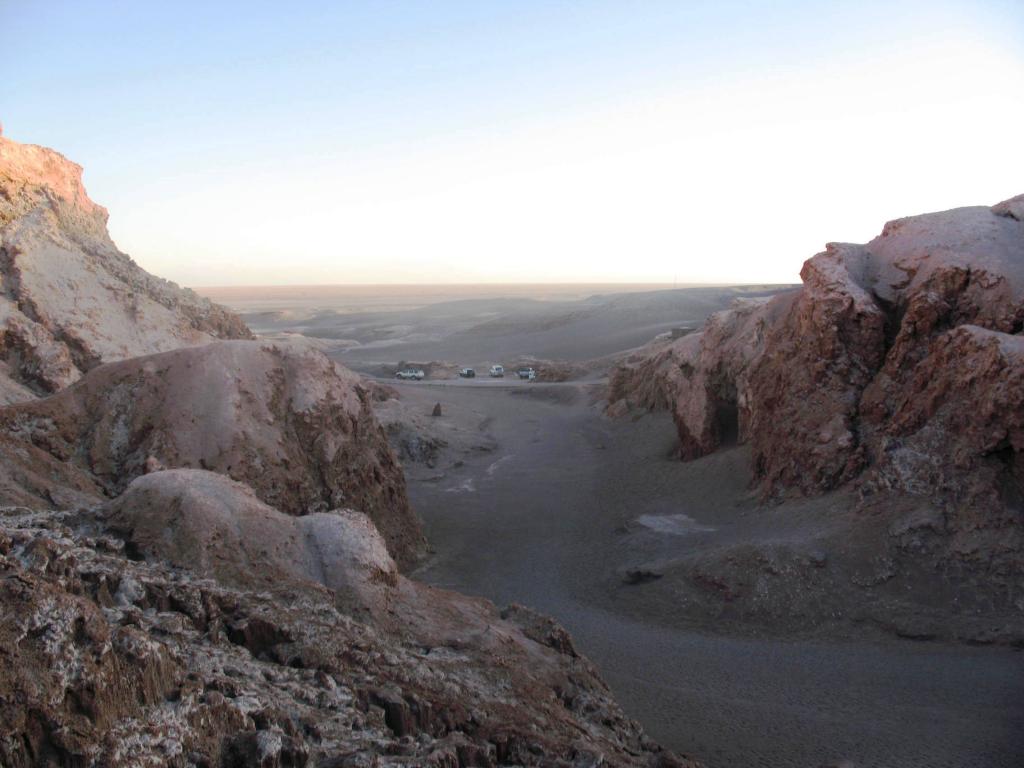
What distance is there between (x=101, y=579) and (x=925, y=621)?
11754 millimetres

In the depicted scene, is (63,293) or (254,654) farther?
(63,293)

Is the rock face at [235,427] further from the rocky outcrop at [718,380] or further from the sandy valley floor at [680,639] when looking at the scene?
the rocky outcrop at [718,380]

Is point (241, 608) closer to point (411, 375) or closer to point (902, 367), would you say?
point (902, 367)

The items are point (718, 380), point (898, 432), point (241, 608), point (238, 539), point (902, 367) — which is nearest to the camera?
point (241, 608)

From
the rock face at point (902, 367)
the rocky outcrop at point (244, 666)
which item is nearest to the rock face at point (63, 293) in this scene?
the rocky outcrop at point (244, 666)

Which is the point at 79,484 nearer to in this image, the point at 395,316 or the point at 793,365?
the point at 793,365

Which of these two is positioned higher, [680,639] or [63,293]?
[63,293]

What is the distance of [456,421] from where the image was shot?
3281cm

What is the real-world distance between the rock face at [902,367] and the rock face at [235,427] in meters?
8.92

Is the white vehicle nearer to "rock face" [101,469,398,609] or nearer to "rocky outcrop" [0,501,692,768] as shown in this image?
"rocky outcrop" [0,501,692,768]

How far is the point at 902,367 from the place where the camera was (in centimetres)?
1717

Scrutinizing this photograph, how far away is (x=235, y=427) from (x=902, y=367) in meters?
13.2

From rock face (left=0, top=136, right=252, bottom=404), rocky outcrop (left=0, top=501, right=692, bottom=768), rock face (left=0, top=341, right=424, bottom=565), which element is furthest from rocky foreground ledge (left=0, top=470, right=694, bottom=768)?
rock face (left=0, top=136, right=252, bottom=404)

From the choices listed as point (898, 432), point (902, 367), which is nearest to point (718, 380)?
point (902, 367)
